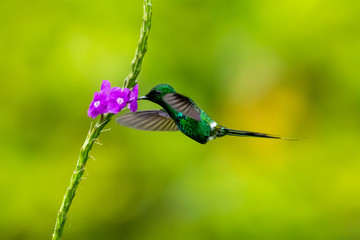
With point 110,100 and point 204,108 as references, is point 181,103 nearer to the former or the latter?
point 110,100

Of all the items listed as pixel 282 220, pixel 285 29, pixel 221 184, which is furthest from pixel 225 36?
pixel 282 220

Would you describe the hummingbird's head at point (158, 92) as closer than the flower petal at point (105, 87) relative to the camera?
No

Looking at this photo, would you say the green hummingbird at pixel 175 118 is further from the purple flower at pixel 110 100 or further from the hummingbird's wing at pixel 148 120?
the purple flower at pixel 110 100

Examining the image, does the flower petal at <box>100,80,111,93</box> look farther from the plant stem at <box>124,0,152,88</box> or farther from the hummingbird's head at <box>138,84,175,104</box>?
the hummingbird's head at <box>138,84,175,104</box>

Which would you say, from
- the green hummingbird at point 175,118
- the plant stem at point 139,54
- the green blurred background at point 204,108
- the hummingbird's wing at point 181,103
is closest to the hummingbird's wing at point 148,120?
the green hummingbird at point 175,118

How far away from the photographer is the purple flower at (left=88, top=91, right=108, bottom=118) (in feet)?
5.50

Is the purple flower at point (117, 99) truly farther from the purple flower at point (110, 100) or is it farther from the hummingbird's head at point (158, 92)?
the hummingbird's head at point (158, 92)

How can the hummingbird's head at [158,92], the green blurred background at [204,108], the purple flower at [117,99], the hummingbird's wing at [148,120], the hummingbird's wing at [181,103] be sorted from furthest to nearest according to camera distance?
the green blurred background at [204,108] → the hummingbird's wing at [148,120] → the hummingbird's head at [158,92] → the hummingbird's wing at [181,103] → the purple flower at [117,99]

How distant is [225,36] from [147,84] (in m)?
1.11

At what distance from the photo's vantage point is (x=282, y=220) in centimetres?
505

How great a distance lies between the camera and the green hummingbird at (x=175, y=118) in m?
1.85

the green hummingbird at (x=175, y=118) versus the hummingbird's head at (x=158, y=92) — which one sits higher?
the hummingbird's head at (x=158, y=92)

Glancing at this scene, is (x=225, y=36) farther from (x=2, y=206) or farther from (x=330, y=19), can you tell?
(x=2, y=206)

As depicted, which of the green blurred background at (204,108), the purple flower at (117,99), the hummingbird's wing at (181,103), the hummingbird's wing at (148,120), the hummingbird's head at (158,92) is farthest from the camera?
the green blurred background at (204,108)
